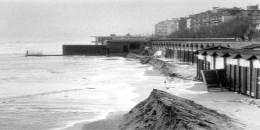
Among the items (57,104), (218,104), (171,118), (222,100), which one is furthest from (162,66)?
(171,118)

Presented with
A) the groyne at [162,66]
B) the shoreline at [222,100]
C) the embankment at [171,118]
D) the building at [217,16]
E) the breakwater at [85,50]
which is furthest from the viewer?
the building at [217,16]

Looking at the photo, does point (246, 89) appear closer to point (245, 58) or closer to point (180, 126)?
point (245, 58)

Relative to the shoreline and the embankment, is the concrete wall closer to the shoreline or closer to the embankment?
the shoreline

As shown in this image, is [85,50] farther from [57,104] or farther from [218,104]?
[218,104]

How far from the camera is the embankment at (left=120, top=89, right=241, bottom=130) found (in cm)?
1177

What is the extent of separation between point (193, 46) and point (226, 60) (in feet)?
93.7

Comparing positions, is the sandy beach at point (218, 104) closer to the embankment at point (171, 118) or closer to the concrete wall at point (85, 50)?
the embankment at point (171, 118)

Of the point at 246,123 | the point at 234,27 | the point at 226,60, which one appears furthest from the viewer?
the point at 234,27

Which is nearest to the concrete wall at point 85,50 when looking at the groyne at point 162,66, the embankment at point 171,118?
the groyne at point 162,66

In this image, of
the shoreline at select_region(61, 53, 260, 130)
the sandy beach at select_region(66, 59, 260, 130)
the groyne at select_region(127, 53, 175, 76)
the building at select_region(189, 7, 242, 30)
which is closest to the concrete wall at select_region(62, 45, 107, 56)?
the groyne at select_region(127, 53, 175, 76)

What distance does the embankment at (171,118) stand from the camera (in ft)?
38.6

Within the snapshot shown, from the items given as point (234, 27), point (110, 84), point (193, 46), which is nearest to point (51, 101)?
point (110, 84)

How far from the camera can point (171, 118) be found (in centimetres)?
1200

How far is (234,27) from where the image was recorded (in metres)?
110
